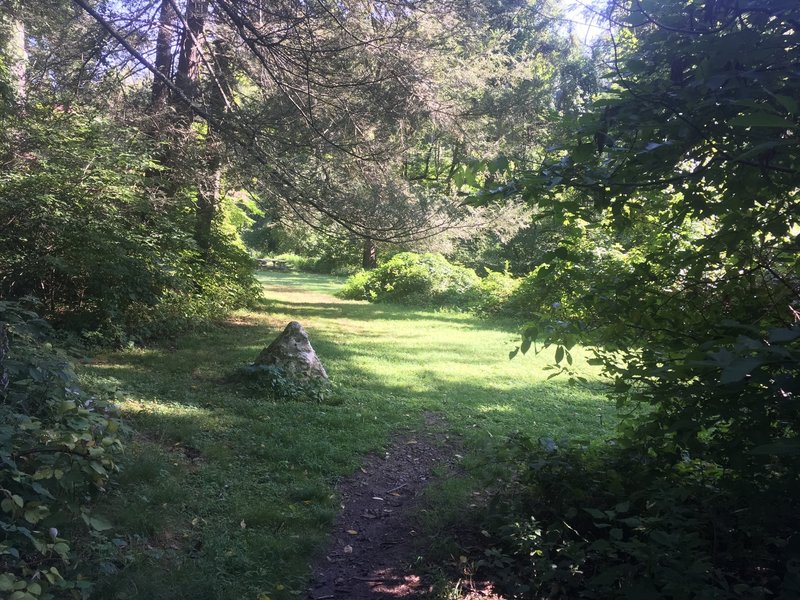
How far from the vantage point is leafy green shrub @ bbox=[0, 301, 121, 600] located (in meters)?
2.45

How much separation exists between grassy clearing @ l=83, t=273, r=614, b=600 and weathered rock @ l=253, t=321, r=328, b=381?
47 centimetres

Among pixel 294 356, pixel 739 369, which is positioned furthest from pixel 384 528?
pixel 294 356

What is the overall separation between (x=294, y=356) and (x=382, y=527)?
11.6ft

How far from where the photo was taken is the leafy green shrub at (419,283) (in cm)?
1892

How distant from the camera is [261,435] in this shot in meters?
5.53

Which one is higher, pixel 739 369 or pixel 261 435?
pixel 739 369

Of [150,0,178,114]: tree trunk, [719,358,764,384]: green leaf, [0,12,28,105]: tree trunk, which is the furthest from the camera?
[0,12,28,105]: tree trunk

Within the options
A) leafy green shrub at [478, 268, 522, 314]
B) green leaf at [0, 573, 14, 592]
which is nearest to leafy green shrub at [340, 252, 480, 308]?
leafy green shrub at [478, 268, 522, 314]

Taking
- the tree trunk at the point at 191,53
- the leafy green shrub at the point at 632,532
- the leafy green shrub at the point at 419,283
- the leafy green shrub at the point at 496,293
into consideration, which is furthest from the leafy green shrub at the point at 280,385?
the leafy green shrub at the point at 419,283

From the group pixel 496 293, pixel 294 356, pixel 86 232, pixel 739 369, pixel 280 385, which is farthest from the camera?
pixel 496 293

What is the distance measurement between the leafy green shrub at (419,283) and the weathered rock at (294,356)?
36.4ft

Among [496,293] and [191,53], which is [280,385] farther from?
[496,293]

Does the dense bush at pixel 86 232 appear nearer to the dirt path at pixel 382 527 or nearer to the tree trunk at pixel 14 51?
the tree trunk at pixel 14 51

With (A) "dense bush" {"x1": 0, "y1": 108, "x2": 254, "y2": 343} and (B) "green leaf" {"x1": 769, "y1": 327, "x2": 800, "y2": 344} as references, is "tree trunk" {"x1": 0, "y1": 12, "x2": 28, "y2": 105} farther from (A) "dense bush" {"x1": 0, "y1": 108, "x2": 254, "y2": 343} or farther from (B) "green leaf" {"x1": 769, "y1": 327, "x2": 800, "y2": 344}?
(B) "green leaf" {"x1": 769, "y1": 327, "x2": 800, "y2": 344}
